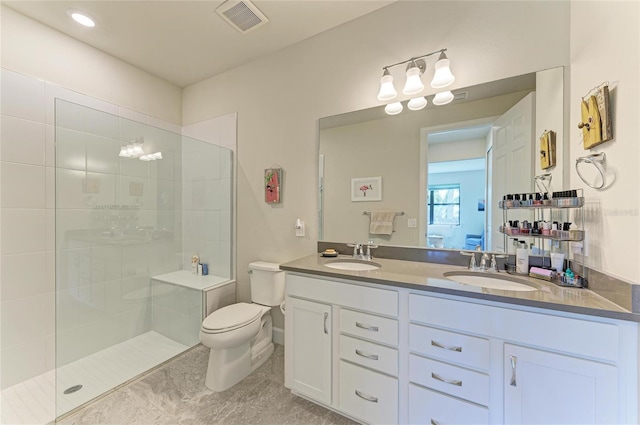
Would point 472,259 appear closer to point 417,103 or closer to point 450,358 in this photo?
Answer: point 450,358

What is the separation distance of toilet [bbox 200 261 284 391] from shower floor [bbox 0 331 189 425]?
0.60 m

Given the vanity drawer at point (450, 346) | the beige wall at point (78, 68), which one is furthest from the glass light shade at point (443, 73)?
the beige wall at point (78, 68)

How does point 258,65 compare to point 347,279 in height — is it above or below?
above

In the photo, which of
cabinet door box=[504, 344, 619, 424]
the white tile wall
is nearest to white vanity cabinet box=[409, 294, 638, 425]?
cabinet door box=[504, 344, 619, 424]

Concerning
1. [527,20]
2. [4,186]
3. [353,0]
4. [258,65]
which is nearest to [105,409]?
[4,186]

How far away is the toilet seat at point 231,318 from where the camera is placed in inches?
67.1

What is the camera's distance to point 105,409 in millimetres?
1522

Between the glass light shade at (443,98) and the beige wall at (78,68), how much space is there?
2738mm

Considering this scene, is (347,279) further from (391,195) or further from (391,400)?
(391,195)

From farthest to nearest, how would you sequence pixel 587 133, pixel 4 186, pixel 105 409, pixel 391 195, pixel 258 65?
pixel 258 65, pixel 391 195, pixel 4 186, pixel 105 409, pixel 587 133

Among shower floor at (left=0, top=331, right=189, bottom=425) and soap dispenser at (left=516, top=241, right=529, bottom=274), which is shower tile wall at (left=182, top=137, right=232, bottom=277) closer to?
shower floor at (left=0, top=331, right=189, bottom=425)

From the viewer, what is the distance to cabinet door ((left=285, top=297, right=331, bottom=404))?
1421 mm

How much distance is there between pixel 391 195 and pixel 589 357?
3.97 feet

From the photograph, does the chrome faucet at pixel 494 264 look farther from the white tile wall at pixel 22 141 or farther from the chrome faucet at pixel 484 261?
the white tile wall at pixel 22 141
